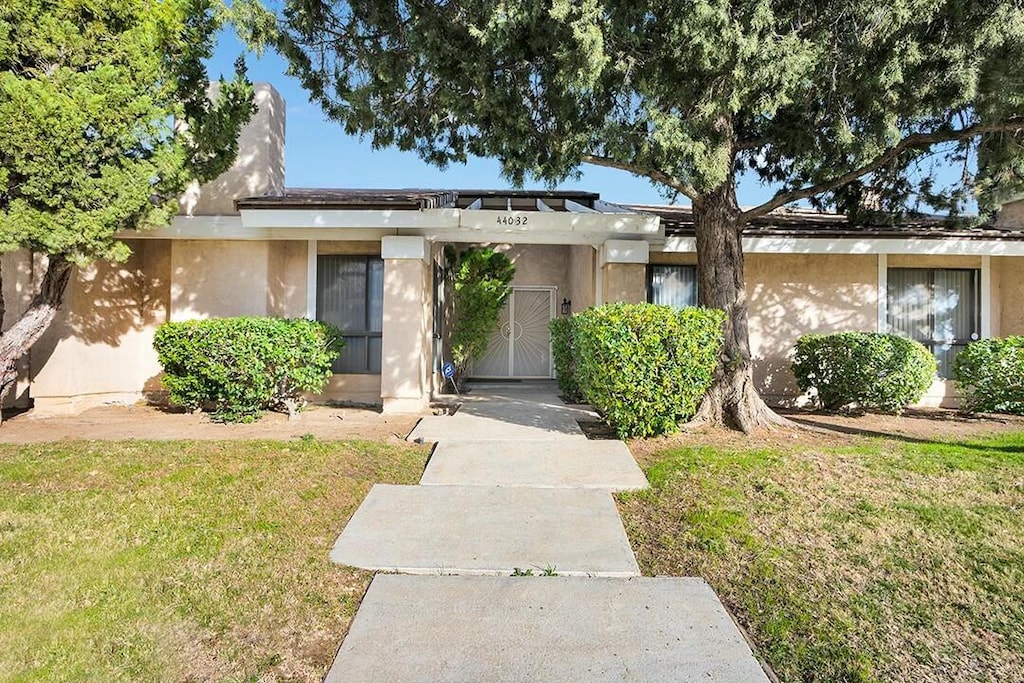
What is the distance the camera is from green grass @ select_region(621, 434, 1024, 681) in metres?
3.15

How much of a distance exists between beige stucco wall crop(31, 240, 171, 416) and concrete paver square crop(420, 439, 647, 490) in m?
6.64

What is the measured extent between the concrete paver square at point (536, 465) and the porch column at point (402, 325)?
269cm

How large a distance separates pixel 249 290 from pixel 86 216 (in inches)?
120

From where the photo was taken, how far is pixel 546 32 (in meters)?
6.50

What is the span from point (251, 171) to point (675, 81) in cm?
789

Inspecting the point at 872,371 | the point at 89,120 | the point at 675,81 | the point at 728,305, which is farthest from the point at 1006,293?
the point at 89,120

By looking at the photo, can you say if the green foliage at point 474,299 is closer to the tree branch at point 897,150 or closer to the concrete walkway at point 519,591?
the tree branch at point 897,150

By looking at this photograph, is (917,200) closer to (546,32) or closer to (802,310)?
(802,310)

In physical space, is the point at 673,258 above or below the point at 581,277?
above

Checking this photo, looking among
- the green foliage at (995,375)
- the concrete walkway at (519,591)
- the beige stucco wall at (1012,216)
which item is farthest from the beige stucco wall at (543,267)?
the concrete walkway at (519,591)

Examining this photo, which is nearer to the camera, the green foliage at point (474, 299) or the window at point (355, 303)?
the window at point (355, 303)

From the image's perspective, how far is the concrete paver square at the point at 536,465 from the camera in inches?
228

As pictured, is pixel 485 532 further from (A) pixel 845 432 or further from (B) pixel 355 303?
(B) pixel 355 303

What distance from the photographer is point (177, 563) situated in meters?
4.04
